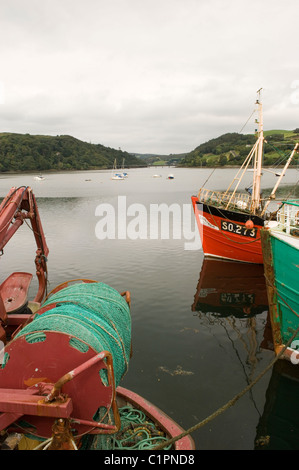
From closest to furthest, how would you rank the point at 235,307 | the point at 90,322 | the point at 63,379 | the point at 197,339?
1. the point at 63,379
2. the point at 90,322
3. the point at 197,339
4. the point at 235,307

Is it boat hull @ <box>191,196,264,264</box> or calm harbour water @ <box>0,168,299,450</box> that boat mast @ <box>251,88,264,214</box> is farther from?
calm harbour water @ <box>0,168,299,450</box>

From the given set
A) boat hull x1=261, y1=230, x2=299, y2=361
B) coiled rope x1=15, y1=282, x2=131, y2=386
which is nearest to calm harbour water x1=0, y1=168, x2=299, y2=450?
boat hull x1=261, y1=230, x2=299, y2=361

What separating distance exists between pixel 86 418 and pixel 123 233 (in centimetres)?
2683

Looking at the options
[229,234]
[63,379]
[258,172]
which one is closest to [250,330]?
[229,234]

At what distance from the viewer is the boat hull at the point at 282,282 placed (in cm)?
898

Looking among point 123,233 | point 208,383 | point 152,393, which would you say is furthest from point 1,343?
point 123,233

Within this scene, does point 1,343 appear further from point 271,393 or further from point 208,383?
point 271,393

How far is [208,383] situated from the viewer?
9.22 meters

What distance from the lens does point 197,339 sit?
11.7 meters

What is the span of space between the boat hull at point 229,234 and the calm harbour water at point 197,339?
1062mm

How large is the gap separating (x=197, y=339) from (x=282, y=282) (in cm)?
406

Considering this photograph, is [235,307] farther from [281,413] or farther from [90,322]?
[90,322]

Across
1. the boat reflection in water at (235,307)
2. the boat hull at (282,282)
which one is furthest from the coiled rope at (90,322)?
the boat reflection in water at (235,307)

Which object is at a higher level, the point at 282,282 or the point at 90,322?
the point at 90,322
